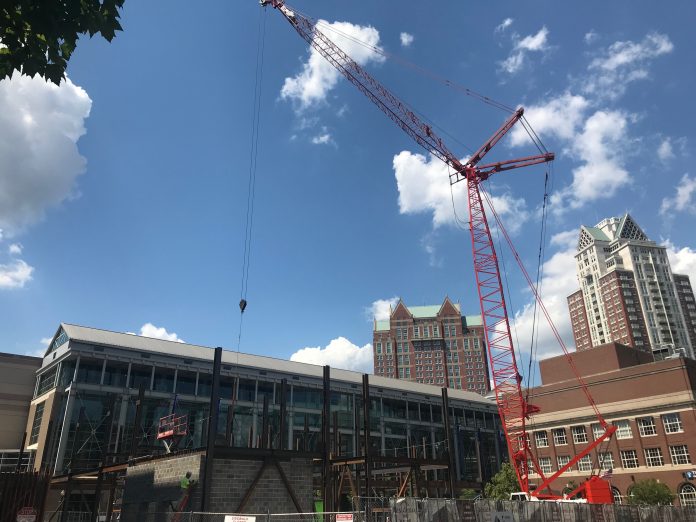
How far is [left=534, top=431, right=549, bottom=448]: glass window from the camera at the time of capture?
279 ft

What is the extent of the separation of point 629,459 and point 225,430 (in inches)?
2196

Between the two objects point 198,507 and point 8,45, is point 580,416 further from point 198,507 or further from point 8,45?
point 8,45

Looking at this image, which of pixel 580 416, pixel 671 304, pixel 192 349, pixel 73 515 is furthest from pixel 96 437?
pixel 671 304

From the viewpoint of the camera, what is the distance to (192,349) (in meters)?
69.2

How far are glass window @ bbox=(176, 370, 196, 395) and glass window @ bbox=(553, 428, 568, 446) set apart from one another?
183ft

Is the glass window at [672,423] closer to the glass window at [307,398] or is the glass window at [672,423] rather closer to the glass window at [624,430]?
the glass window at [624,430]

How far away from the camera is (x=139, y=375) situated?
6281 centimetres

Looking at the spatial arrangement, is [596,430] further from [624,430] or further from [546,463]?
[546,463]

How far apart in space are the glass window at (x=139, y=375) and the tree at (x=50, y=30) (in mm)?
58604

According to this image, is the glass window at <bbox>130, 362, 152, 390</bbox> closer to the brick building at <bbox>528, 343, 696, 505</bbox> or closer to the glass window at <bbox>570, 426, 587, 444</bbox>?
the brick building at <bbox>528, 343, 696, 505</bbox>

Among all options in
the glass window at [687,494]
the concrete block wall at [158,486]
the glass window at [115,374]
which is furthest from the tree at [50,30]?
the glass window at [687,494]

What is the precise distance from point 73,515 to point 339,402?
37407 mm

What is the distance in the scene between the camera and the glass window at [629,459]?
71.4m

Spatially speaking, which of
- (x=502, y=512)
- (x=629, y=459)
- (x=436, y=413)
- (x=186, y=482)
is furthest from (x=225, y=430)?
(x=629, y=459)
